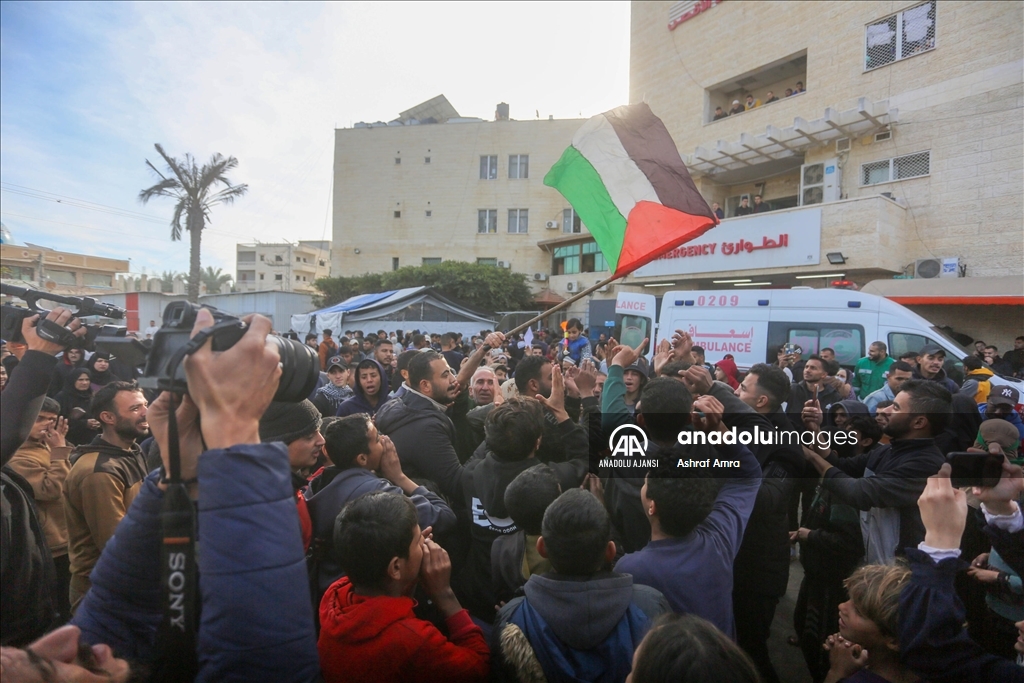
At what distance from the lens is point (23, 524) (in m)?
1.89

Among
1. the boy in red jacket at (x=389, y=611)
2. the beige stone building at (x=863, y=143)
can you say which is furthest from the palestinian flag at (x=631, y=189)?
the beige stone building at (x=863, y=143)

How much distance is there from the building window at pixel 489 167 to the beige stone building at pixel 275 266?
30.5m

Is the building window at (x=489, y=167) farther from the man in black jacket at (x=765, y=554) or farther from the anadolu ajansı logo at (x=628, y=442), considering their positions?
the man in black jacket at (x=765, y=554)

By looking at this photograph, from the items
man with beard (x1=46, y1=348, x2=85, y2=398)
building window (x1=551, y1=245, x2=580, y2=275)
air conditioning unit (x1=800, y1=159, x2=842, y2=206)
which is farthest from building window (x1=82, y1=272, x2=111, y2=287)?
air conditioning unit (x1=800, y1=159, x2=842, y2=206)

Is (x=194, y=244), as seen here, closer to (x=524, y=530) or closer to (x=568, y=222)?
(x=568, y=222)

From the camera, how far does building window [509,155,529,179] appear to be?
33.4 metres

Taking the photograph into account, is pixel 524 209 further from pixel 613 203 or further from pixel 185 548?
pixel 185 548

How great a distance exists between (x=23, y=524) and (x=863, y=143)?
19511mm

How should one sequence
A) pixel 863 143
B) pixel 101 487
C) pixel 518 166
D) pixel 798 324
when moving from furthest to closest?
pixel 518 166 < pixel 863 143 < pixel 798 324 < pixel 101 487

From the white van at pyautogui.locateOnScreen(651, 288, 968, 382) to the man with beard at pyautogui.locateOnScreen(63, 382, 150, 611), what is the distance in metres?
9.09

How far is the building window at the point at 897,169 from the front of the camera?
14.5 m

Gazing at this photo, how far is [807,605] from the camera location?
10.4 feet

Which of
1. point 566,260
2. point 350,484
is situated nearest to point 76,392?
point 350,484

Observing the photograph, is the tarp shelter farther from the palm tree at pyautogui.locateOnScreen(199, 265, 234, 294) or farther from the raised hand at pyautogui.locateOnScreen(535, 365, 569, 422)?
the palm tree at pyautogui.locateOnScreen(199, 265, 234, 294)
